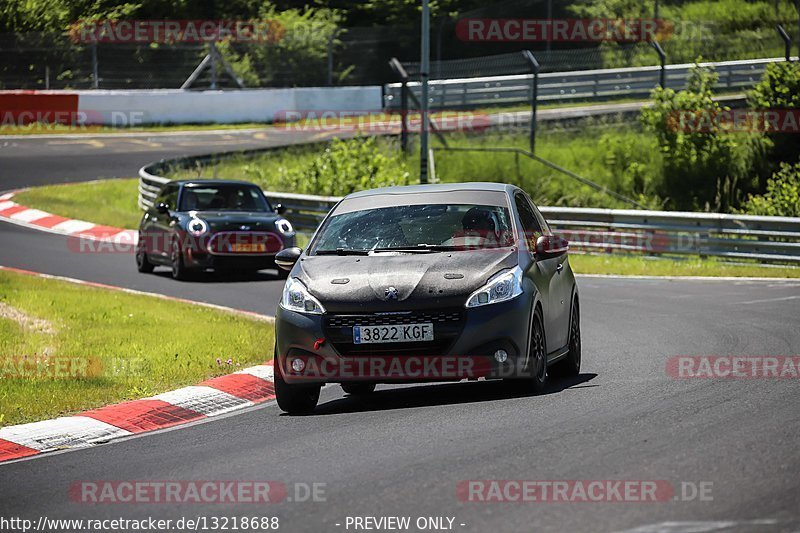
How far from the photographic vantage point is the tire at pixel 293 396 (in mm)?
10086

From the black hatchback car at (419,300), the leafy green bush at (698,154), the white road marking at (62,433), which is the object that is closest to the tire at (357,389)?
the black hatchback car at (419,300)

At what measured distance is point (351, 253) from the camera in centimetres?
1052

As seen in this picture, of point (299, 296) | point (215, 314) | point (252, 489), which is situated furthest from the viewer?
point (215, 314)

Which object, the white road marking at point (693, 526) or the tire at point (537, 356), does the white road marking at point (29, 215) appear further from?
the white road marking at point (693, 526)

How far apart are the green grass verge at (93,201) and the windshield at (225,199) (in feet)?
25.8

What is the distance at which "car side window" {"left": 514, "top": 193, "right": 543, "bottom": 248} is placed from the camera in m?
11.0

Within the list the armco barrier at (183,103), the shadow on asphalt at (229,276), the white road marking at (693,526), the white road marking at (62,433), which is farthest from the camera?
the armco barrier at (183,103)

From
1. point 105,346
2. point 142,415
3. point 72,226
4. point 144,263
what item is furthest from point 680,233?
point 142,415

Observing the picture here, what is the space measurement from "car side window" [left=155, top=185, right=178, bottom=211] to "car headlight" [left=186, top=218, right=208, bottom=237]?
91 cm

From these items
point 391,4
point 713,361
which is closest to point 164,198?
point 713,361

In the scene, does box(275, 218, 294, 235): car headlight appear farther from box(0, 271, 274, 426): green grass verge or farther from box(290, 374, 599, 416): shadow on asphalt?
box(290, 374, 599, 416): shadow on asphalt

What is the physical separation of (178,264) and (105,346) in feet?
27.3

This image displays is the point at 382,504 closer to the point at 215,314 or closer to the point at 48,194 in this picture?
the point at 215,314

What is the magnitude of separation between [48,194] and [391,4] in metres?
27.7
